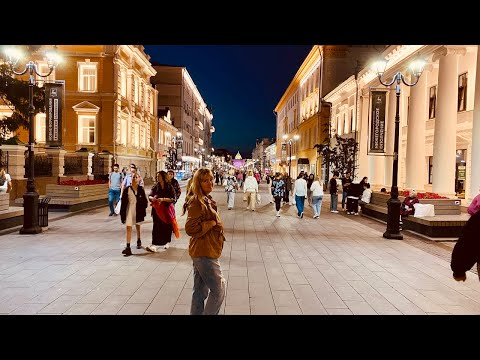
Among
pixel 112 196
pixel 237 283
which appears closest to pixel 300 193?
pixel 112 196

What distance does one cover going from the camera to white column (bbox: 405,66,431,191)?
20.6 meters

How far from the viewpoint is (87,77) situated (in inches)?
1496

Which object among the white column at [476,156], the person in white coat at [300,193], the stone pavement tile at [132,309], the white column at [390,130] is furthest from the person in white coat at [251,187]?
the stone pavement tile at [132,309]

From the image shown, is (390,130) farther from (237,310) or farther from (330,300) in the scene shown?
(237,310)

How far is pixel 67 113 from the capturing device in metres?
37.5

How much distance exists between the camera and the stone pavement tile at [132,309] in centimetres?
552

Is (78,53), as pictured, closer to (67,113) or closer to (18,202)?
(67,113)

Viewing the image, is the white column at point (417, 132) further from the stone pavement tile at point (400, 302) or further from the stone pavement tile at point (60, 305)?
the stone pavement tile at point (60, 305)

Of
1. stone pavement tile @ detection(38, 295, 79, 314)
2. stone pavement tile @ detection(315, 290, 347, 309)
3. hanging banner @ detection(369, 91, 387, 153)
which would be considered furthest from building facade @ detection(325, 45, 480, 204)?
stone pavement tile @ detection(38, 295, 79, 314)

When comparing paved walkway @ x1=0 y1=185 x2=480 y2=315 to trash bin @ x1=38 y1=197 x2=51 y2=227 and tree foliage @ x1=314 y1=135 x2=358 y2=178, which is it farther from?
tree foliage @ x1=314 y1=135 x2=358 y2=178

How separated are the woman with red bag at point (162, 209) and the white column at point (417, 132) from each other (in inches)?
604

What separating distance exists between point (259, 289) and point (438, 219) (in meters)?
7.57
